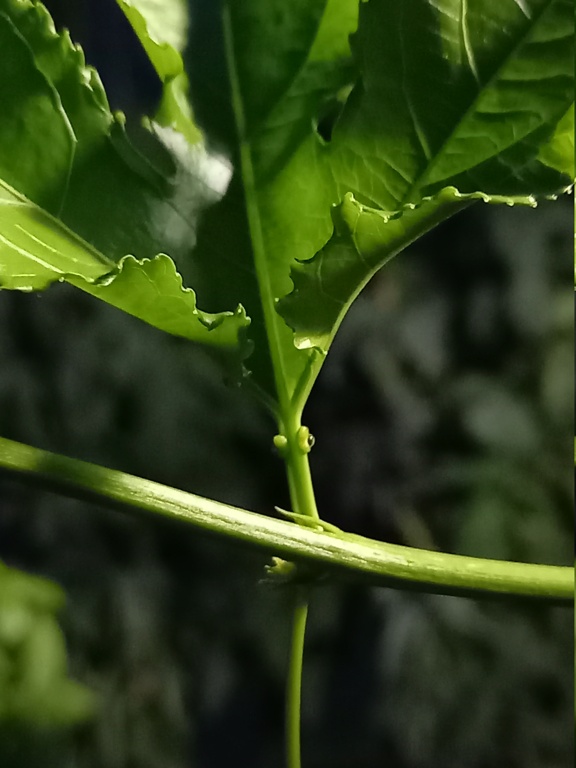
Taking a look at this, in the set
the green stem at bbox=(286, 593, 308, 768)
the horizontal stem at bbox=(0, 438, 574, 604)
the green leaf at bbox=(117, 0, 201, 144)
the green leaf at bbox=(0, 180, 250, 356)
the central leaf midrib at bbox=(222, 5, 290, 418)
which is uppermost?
the green leaf at bbox=(117, 0, 201, 144)

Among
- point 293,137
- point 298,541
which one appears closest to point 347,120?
point 293,137

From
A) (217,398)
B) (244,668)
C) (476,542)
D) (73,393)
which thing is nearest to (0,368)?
(73,393)

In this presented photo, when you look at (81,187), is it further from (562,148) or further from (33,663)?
(33,663)

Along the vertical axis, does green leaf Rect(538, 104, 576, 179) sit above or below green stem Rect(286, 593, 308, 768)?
above

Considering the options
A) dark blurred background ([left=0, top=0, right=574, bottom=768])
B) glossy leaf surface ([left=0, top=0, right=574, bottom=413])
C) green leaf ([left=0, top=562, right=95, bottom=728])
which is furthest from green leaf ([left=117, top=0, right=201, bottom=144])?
green leaf ([left=0, top=562, right=95, bottom=728])

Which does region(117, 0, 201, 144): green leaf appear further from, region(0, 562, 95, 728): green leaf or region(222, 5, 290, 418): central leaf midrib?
region(0, 562, 95, 728): green leaf

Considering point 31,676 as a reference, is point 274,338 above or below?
above
